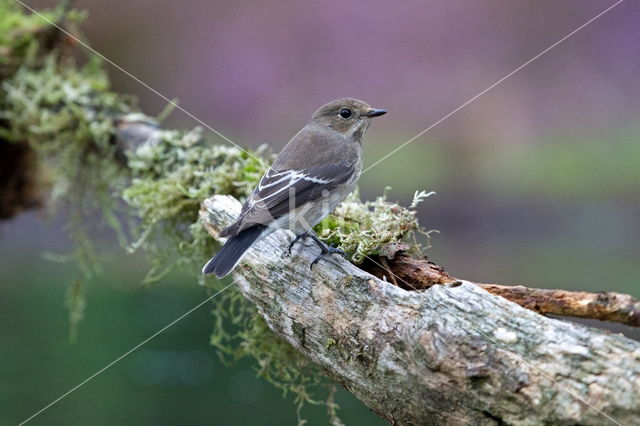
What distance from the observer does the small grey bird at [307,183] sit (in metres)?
3.31

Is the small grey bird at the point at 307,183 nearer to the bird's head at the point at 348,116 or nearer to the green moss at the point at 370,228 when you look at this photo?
the bird's head at the point at 348,116

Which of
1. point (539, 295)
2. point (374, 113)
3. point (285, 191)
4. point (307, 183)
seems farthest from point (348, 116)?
point (539, 295)

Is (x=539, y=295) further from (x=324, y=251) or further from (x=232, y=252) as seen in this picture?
A: (x=232, y=252)

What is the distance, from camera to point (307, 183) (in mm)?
3623

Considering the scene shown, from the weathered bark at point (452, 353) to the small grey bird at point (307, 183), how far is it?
0.32m

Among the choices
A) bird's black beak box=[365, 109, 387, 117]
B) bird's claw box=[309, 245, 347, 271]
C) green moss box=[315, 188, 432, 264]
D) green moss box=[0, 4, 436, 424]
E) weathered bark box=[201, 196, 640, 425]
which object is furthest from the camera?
bird's black beak box=[365, 109, 387, 117]

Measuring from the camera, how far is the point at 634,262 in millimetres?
9945

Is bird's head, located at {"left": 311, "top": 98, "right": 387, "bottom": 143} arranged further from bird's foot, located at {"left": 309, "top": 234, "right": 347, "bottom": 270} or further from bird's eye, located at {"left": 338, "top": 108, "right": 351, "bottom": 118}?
bird's foot, located at {"left": 309, "top": 234, "right": 347, "bottom": 270}

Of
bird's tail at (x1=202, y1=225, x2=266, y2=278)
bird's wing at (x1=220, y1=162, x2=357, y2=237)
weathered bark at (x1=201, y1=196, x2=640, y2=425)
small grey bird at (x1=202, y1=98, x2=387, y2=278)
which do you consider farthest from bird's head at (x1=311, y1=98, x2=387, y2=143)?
weathered bark at (x1=201, y1=196, x2=640, y2=425)

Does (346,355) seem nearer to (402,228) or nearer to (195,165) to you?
(402,228)

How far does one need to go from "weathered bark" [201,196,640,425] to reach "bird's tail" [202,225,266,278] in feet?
0.84

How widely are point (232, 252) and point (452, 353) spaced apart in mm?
1276

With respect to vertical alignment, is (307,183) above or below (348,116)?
below

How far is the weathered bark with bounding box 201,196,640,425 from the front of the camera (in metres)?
2.09
